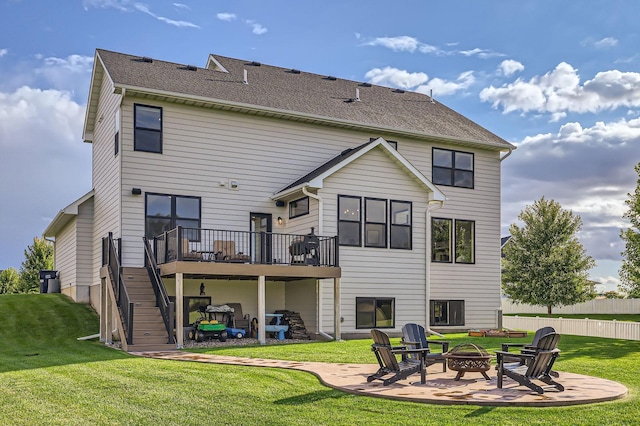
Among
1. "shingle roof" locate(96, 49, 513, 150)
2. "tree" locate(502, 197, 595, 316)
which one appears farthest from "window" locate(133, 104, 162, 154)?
"tree" locate(502, 197, 595, 316)

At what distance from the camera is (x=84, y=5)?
1825 cm

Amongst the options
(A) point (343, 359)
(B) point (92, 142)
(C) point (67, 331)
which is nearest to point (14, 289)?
(B) point (92, 142)

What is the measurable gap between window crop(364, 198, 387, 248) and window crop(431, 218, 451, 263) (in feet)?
10.4

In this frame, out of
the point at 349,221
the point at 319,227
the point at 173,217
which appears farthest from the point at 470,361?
the point at 173,217

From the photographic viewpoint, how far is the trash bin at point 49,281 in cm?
2845

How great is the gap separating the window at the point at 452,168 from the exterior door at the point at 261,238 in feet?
22.8

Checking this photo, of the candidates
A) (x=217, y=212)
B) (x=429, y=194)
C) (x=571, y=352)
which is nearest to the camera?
(x=571, y=352)

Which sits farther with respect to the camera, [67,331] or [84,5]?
[67,331]

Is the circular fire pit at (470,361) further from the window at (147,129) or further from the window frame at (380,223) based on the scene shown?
the window at (147,129)

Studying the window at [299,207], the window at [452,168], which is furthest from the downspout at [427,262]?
the window at [299,207]

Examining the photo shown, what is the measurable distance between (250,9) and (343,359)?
10301 millimetres

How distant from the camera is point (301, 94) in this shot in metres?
24.5

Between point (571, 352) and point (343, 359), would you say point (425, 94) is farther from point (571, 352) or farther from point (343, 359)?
point (343, 359)

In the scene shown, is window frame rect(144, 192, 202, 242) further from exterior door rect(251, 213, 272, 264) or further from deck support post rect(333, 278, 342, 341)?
deck support post rect(333, 278, 342, 341)
